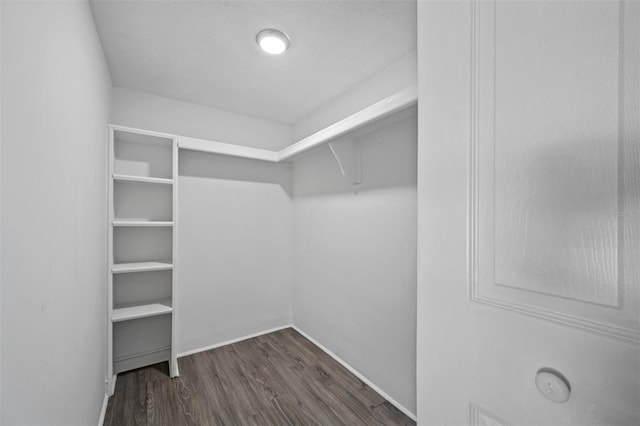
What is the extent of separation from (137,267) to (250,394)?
1.23 m

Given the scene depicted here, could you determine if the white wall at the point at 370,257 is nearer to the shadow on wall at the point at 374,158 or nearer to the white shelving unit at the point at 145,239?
the shadow on wall at the point at 374,158

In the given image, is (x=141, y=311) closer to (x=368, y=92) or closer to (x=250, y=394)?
(x=250, y=394)

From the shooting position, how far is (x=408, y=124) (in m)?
1.74

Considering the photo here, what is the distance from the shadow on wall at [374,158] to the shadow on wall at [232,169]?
49cm

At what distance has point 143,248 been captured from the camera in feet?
7.23

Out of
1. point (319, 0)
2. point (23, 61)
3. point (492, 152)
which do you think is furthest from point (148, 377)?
point (319, 0)

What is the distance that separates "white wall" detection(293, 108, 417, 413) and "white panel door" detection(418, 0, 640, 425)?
39.3 inches

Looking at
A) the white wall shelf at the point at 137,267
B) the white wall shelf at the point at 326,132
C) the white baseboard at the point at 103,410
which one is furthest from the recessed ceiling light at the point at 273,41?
the white baseboard at the point at 103,410

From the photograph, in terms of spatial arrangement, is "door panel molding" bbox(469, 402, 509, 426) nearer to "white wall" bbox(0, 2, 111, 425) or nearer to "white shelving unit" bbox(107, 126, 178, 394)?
"white wall" bbox(0, 2, 111, 425)

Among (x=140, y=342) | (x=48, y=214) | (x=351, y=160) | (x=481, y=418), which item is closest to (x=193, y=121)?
(x=351, y=160)

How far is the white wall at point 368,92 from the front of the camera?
178 cm

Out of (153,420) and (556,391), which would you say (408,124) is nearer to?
(556,391)

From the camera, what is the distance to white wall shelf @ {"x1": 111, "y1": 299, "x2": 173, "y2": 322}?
1.90 m

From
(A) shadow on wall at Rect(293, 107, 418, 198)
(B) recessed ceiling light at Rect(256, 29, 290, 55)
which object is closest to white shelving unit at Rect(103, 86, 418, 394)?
(A) shadow on wall at Rect(293, 107, 418, 198)
